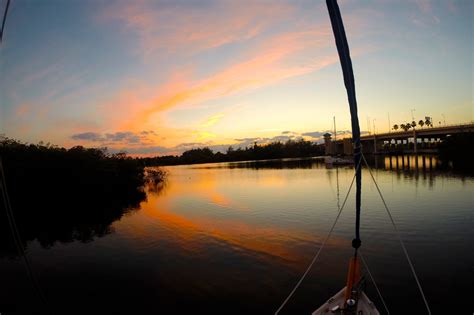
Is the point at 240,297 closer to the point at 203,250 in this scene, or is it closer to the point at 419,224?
the point at 203,250

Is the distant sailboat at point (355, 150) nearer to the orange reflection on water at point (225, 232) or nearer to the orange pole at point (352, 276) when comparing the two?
the orange pole at point (352, 276)

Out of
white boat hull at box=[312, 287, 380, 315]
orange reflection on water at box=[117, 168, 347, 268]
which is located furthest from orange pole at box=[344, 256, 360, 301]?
orange reflection on water at box=[117, 168, 347, 268]

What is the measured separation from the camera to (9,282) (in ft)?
42.4

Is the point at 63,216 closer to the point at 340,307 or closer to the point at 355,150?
the point at 340,307

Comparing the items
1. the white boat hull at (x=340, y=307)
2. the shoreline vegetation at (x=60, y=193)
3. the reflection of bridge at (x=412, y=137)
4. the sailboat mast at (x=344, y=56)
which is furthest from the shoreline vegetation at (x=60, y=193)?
the reflection of bridge at (x=412, y=137)

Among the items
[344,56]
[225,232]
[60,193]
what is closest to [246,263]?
[225,232]

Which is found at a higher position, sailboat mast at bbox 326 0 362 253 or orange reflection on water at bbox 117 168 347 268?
sailboat mast at bbox 326 0 362 253

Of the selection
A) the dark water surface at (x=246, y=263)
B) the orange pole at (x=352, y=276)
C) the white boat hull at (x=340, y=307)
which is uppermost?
the orange pole at (x=352, y=276)

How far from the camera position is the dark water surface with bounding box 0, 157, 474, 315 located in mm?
9797

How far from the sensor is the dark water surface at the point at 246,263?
386 inches

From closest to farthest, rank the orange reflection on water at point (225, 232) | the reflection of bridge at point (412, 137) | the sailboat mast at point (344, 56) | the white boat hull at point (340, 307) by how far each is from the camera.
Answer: the sailboat mast at point (344, 56), the white boat hull at point (340, 307), the orange reflection on water at point (225, 232), the reflection of bridge at point (412, 137)

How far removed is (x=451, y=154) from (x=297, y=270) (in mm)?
81391

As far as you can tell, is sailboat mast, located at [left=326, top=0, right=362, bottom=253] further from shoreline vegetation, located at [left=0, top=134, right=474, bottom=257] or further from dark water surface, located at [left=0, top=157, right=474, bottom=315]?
shoreline vegetation, located at [left=0, top=134, right=474, bottom=257]

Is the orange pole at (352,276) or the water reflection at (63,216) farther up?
the orange pole at (352,276)
